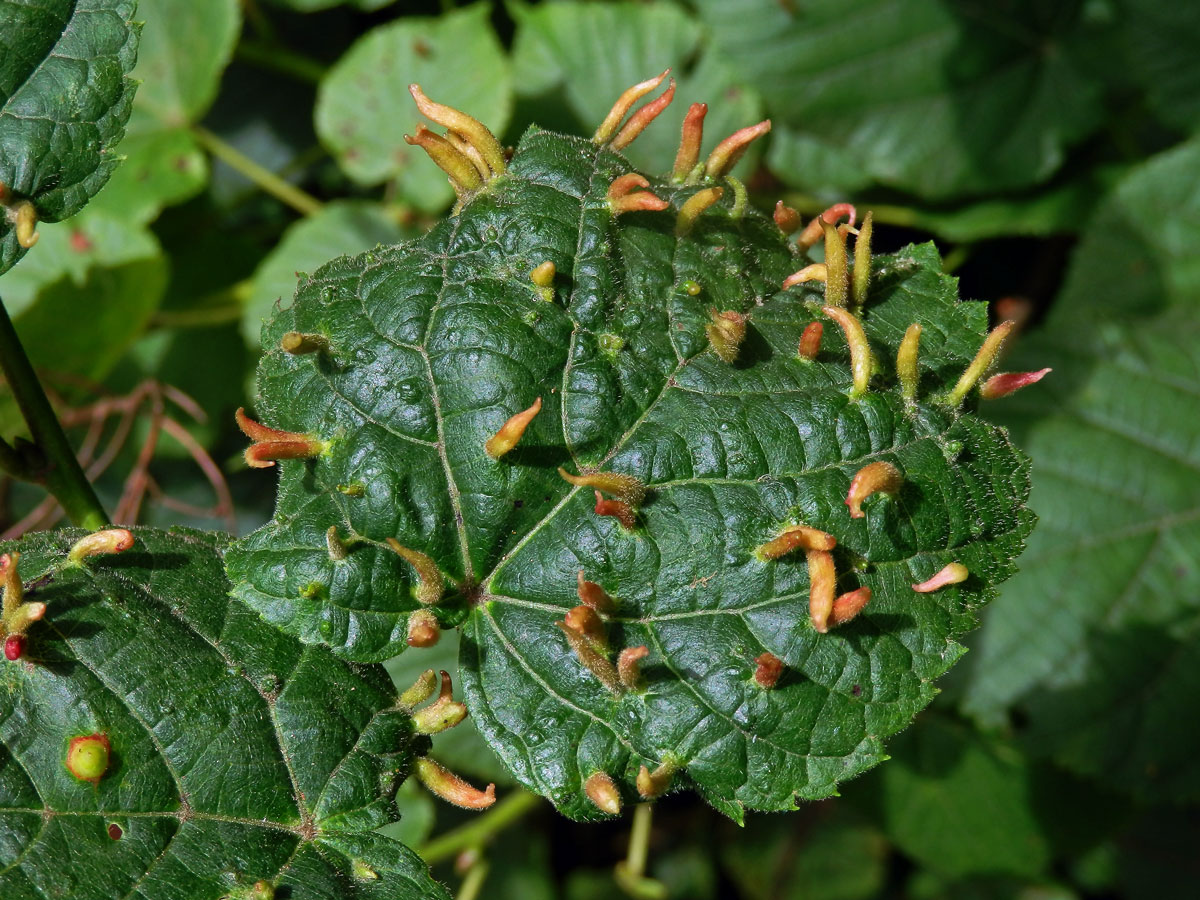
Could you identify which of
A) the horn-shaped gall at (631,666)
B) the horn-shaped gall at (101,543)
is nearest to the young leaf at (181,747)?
the horn-shaped gall at (101,543)

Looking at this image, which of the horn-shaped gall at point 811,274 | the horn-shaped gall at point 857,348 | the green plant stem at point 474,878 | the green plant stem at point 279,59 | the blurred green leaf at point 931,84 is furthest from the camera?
the green plant stem at point 279,59

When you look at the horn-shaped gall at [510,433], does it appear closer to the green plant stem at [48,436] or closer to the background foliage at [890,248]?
the green plant stem at [48,436]

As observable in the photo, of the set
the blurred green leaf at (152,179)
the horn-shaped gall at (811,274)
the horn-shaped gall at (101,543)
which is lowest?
the horn-shaped gall at (811,274)

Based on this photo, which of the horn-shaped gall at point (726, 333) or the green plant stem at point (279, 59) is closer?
the horn-shaped gall at point (726, 333)

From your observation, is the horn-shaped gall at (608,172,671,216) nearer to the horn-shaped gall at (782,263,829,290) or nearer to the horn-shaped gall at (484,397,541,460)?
the horn-shaped gall at (782,263,829,290)

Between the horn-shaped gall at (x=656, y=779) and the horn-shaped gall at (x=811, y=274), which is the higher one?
the horn-shaped gall at (x=811, y=274)

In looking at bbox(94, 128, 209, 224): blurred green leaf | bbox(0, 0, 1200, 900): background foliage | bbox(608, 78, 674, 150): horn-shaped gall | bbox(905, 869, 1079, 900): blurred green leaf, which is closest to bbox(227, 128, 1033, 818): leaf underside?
bbox(608, 78, 674, 150): horn-shaped gall
